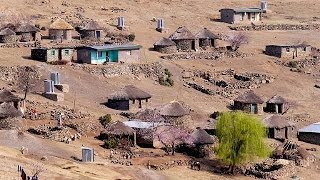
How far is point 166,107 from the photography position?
63375mm

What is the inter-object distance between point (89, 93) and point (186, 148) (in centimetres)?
1115

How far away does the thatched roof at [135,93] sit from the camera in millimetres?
65688

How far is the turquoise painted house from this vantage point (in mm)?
73438

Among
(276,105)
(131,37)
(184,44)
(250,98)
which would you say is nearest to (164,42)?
(184,44)

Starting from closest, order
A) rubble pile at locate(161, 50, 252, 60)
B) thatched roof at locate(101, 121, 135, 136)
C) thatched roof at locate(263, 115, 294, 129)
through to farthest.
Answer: thatched roof at locate(101, 121, 135, 136)
thatched roof at locate(263, 115, 294, 129)
rubble pile at locate(161, 50, 252, 60)

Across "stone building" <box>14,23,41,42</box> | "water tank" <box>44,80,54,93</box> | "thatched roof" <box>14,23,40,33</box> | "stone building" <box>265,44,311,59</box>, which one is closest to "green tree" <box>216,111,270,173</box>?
"water tank" <box>44,80,54,93</box>

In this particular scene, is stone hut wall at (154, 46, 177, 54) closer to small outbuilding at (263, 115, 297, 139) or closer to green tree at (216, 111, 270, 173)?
small outbuilding at (263, 115, 297, 139)

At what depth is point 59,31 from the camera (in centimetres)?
8038

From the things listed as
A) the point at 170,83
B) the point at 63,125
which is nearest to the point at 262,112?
the point at 170,83

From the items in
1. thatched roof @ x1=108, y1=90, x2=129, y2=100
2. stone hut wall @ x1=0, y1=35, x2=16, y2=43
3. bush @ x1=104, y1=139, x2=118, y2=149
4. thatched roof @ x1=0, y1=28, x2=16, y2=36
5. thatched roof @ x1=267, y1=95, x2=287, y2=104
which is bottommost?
bush @ x1=104, y1=139, x2=118, y2=149

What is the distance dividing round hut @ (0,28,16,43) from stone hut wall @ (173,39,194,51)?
14036 mm

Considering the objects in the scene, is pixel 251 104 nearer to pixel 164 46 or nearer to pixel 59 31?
pixel 164 46

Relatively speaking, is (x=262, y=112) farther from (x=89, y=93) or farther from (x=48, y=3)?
(x=48, y=3)

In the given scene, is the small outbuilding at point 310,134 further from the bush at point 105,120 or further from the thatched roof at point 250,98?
the bush at point 105,120
